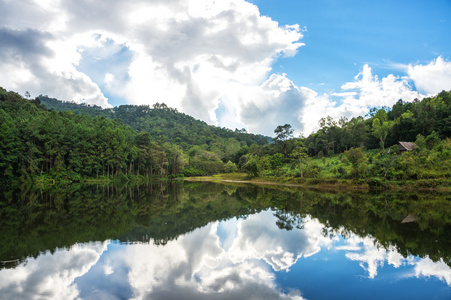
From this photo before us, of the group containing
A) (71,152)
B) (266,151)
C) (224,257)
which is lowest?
(224,257)

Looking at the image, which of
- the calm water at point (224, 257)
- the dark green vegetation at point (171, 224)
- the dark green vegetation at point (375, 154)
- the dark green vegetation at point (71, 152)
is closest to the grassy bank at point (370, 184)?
the dark green vegetation at point (375, 154)

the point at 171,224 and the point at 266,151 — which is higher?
the point at 266,151

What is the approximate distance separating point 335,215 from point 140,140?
2385 inches

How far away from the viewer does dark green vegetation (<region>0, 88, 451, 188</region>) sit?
102 feet

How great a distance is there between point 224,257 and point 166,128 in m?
162

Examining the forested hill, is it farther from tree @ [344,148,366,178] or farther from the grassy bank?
tree @ [344,148,366,178]

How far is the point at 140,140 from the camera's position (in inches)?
2687

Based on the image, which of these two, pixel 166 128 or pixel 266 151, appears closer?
pixel 266 151

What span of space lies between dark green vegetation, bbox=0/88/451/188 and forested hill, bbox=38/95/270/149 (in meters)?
53.1

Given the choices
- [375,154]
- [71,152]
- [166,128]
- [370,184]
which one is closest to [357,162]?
[370,184]

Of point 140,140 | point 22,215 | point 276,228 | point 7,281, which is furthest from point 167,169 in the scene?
point 7,281

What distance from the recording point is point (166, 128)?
165250 millimetres

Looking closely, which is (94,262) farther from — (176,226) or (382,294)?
(382,294)

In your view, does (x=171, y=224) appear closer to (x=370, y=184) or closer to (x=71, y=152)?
(x=370, y=184)
